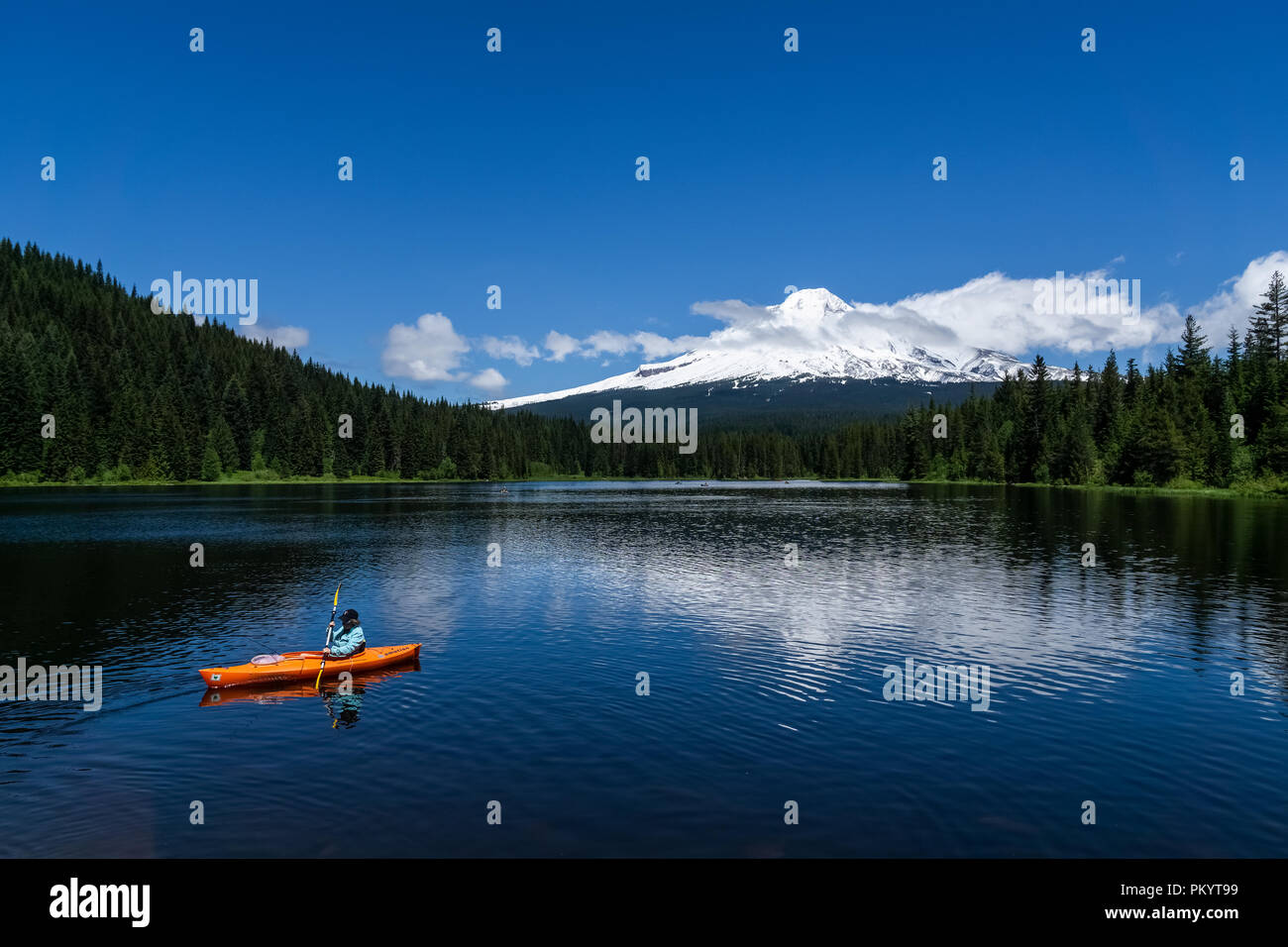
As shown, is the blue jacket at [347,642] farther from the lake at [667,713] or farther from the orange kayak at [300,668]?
the lake at [667,713]

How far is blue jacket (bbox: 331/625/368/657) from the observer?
3394 centimetres

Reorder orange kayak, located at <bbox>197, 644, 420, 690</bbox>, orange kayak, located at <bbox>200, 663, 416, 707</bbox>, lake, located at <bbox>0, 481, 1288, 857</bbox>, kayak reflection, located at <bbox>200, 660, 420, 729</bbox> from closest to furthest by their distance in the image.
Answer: lake, located at <bbox>0, 481, 1288, 857</bbox> → kayak reflection, located at <bbox>200, 660, 420, 729</bbox> → orange kayak, located at <bbox>200, 663, 416, 707</bbox> → orange kayak, located at <bbox>197, 644, 420, 690</bbox>

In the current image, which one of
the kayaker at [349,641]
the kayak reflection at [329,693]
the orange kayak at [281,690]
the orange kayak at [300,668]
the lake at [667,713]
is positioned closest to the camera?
the lake at [667,713]

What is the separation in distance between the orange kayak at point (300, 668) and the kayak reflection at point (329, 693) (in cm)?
28

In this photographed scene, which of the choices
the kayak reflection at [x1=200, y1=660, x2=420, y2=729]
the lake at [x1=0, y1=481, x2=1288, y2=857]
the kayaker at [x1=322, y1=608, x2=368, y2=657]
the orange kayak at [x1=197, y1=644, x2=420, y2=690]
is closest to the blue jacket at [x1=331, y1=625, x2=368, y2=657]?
the kayaker at [x1=322, y1=608, x2=368, y2=657]

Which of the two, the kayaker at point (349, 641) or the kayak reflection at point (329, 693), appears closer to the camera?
the kayak reflection at point (329, 693)

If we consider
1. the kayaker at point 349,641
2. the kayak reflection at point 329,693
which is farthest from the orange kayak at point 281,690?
the kayaker at point 349,641

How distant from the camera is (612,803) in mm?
20875

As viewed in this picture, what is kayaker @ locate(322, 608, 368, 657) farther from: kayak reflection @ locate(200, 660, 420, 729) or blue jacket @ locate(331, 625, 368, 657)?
kayak reflection @ locate(200, 660, 420, 729)

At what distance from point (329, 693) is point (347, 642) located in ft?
8.75

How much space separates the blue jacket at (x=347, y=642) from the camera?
3394 centimetres

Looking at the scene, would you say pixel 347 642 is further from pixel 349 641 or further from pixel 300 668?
pixel 300 668
